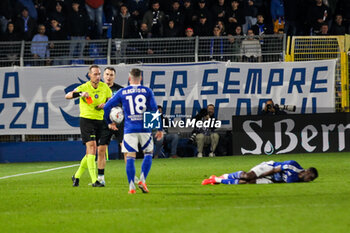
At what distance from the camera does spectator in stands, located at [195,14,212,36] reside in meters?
21.5

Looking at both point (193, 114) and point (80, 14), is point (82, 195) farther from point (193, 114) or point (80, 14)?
point (80, 14)

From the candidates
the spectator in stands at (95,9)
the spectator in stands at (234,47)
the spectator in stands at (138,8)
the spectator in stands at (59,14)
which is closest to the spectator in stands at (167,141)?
the spectator in stands at (234,47)

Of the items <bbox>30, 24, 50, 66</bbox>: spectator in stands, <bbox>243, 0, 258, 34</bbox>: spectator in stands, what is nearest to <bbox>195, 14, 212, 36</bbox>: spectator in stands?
<bbox>243, 0, 258, 34</bbox>: spectator in stands

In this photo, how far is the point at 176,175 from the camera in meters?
14.3

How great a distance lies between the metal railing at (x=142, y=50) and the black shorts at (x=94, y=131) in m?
7.49

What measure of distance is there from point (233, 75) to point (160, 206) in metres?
11.7

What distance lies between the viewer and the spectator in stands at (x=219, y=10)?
22.2 metres

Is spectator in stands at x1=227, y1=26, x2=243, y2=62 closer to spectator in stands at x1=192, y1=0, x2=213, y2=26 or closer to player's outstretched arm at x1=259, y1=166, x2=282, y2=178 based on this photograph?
spectator in stands at x1=192, y1=0, x2=213, y2=26

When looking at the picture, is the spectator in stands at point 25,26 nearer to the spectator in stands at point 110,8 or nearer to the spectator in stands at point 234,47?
the spectator in stands at point 110,8

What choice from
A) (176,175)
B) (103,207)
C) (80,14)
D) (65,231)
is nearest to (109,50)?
(80,14)

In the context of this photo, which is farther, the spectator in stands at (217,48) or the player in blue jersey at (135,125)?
the spectator in stands at (217,48)

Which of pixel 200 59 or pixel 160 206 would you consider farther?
pixel 200 59

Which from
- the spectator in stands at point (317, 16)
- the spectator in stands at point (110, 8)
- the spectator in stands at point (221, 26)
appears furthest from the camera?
the spectator in stands at point (110, 8)

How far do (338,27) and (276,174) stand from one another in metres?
11.9
